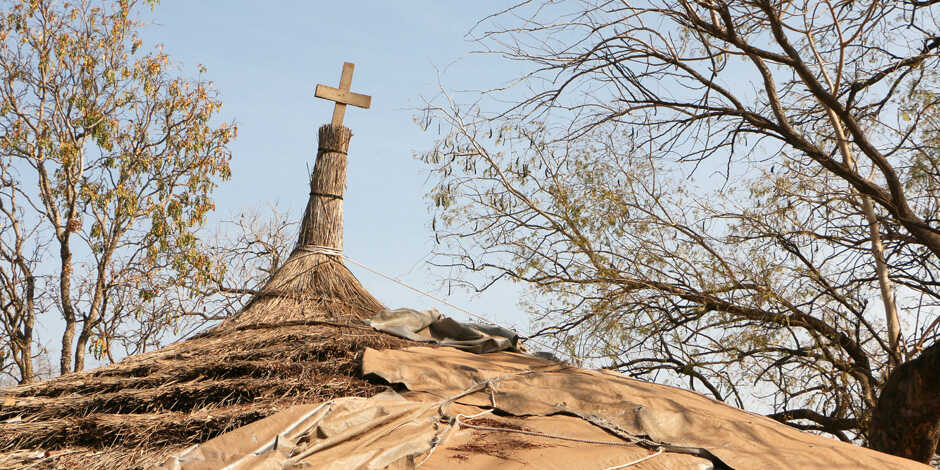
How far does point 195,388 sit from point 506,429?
1.88m

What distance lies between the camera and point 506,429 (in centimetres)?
Result: 448

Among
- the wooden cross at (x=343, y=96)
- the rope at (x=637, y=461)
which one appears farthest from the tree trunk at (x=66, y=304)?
the rope at (x=637, y=461)

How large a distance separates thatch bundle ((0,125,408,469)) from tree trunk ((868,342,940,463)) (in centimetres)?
435

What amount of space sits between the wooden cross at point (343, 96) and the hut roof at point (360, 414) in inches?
79.4

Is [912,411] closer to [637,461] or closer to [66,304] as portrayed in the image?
[637,461]

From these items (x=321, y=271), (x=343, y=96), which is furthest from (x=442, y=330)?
(x=343, y=96)

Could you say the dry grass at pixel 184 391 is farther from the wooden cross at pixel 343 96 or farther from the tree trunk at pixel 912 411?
the tree trunk at pixel 912 411

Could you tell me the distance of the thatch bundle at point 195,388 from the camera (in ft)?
14.8

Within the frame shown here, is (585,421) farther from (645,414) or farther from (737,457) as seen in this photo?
(737,457)

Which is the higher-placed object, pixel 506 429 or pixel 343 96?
pixel 343 96

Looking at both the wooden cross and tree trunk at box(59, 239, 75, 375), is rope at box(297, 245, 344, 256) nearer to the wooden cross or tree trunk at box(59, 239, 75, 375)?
the wooden cross

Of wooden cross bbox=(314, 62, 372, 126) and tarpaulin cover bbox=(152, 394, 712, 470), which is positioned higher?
wooden cross bbox=(314, 62, 372, 126)

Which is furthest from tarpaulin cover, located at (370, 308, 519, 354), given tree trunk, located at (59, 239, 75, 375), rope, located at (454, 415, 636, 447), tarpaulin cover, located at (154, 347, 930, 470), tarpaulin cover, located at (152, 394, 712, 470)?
tree trunk, located at (59, 239, 75, 375)

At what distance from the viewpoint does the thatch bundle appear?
4.52 metres
